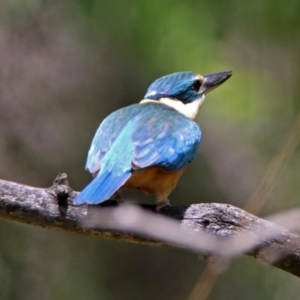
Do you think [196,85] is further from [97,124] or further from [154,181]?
[97,124]

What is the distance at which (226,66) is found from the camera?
5320 millimetres

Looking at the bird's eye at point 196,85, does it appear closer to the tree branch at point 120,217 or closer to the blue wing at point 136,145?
the blue wing at point 136,145

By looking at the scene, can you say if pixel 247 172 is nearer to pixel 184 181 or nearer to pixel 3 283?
pixel 184 181

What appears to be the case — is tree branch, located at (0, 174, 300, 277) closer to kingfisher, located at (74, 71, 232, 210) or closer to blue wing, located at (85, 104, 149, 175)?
kingfisher, located at (74, 71, 232, 210)

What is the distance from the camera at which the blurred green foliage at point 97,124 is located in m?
5.40

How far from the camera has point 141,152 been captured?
320cm

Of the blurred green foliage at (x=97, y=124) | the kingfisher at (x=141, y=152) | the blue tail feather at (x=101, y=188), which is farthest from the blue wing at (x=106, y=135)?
the blurred green foliage at (x=97, y=124)

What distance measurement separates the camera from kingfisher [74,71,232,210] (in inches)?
120

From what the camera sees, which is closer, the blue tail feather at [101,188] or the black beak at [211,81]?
the blue tail feather at [101,188]

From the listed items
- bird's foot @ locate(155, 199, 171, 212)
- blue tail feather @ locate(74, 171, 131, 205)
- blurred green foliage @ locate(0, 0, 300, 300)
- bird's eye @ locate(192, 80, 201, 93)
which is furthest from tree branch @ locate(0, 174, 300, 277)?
blurred green foliage @ locate(0, 0, 300, 300)

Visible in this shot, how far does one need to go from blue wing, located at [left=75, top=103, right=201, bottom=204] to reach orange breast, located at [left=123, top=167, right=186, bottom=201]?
0.17 ft

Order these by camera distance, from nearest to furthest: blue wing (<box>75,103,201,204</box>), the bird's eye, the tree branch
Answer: the tree branch, blue wing (<box>75,103,201,204</box>), the bird's eye

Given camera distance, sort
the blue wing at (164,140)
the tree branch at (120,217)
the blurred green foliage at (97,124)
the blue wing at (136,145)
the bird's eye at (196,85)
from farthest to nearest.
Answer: the blurred green foliage at (97,124), the bird's eye at (196,85), the blue wing at (164,140), the blue wing at (136,145), the tree branch at (120,217)

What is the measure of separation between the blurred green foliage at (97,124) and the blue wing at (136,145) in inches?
61.6
